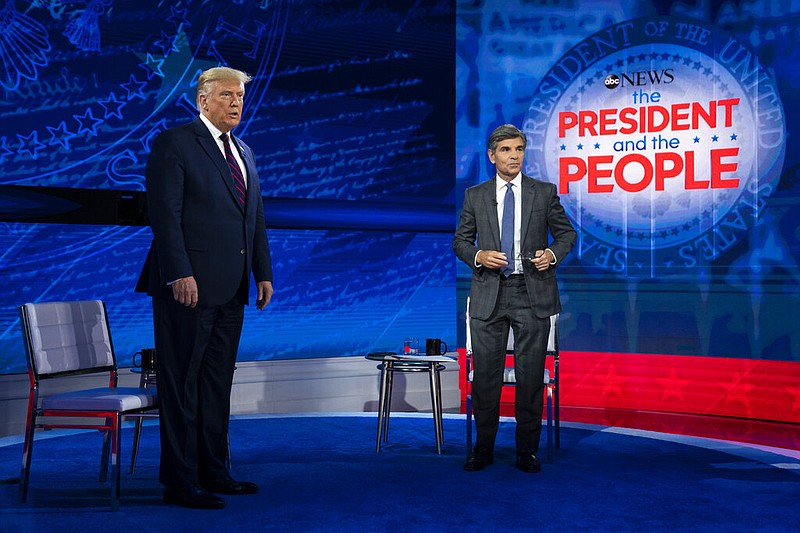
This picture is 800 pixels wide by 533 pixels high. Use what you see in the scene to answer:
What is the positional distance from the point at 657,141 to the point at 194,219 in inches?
144

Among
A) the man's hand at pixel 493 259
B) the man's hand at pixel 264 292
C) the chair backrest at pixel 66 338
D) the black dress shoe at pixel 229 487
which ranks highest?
the man's hand at pixel 493 259

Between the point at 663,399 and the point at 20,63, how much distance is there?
4.47 m

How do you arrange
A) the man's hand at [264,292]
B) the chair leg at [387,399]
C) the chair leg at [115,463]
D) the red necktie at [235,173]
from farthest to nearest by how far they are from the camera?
1. the chair leg at [387,399]
2. the man's hand at [264,292]
3. the red necktie at [235,173]
4. the chair leg at [115,463]

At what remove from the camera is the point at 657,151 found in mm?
6320

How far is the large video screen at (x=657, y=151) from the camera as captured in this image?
595cm

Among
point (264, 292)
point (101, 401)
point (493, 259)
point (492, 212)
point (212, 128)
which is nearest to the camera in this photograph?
point (101, 401)

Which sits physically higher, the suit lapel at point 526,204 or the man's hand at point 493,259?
the suit lapel at point 526,204

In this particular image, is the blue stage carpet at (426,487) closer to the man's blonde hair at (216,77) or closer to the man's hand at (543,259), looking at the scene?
the man's hand at (543,259)

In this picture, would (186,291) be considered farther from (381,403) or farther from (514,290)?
(381,403)

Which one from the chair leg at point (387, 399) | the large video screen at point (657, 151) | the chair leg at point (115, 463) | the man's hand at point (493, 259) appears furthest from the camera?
the large video screen at point (657, 151)

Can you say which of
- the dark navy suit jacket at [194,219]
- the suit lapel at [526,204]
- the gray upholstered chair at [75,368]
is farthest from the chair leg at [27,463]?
the suit lapel at [526,204]

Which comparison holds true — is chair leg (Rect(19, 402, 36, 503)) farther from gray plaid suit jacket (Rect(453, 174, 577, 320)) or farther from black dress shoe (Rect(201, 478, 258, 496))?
gray plaid suit jacket (Rect(453, 174, 577, 320))

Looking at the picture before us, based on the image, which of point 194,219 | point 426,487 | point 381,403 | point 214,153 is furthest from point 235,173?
point 381,403

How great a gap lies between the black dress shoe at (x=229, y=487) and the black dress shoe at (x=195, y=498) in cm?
16
